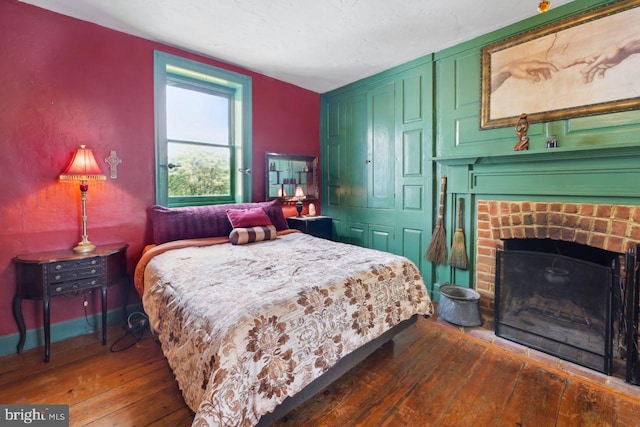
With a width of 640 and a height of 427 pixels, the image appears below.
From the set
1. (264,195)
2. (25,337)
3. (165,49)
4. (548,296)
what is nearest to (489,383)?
(548,296)

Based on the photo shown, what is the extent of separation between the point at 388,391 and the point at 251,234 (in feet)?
5.50

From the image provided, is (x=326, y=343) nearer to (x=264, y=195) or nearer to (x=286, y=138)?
(x=264, y=195)

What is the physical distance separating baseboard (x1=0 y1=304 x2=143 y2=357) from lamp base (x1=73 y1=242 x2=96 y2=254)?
63 centimetres

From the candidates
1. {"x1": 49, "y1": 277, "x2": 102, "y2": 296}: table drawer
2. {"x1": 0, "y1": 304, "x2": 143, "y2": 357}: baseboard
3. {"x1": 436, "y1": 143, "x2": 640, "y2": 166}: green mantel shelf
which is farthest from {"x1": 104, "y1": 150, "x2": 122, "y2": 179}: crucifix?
{"x1": 436, "y1": 143, "x2": 640, "y2": 166}: green mantel shelf

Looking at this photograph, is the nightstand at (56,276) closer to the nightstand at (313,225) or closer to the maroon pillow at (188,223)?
the maroon pillow at (188,223)

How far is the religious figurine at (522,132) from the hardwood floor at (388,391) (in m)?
1.59

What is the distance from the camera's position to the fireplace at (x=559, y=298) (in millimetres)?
1980

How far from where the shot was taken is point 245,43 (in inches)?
112

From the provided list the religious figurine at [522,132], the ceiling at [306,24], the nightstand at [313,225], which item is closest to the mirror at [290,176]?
the nightstand at [313,225]

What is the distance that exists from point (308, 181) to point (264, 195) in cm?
76

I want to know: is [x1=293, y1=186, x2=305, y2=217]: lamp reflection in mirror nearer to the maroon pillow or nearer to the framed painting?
the maroon pillow

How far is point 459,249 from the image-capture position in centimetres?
283

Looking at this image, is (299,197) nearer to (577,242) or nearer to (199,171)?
(199,171)

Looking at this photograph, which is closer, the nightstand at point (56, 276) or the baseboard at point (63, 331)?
the nightstand at point (56, 276)
